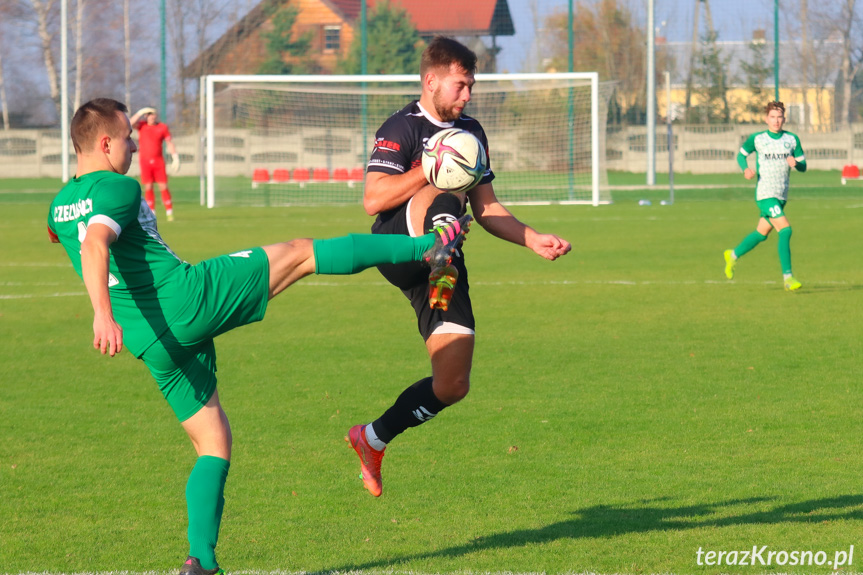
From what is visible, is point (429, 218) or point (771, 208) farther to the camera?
point (771, 208)

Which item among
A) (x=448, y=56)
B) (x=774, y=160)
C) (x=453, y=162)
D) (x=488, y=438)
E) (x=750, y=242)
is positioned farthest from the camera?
(x=750, y=242)

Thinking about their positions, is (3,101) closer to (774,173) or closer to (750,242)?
(750,242)

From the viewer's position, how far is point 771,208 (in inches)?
521

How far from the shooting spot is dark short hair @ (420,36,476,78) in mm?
5133

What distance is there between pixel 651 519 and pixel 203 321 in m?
2.31

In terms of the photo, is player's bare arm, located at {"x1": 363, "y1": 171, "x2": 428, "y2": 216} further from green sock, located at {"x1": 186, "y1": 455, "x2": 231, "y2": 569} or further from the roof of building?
the roof of building

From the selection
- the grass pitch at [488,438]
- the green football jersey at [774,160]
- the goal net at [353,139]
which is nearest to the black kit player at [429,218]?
the grass pitch at [488,438]

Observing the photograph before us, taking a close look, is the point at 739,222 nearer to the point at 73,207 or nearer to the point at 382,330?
the point at 382,330

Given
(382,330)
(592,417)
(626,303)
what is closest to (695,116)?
(626,303)

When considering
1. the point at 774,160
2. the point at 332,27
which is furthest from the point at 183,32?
the point at 774,160

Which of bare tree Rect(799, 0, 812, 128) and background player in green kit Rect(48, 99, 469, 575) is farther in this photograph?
bare tree Rect(799, 0, 812, 128)

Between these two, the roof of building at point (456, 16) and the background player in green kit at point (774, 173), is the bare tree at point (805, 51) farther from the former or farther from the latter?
the background player in green kit at point (774, 173)

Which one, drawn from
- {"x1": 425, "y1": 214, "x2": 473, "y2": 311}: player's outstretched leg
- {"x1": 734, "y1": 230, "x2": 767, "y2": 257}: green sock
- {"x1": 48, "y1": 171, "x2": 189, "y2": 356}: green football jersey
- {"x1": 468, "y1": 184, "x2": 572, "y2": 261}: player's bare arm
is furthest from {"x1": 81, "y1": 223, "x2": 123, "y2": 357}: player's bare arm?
{"x1": 734, "y1": 230, "x2": 767, "y2": 257}: green sock

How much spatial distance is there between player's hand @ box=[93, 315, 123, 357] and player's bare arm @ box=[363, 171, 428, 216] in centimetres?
172
